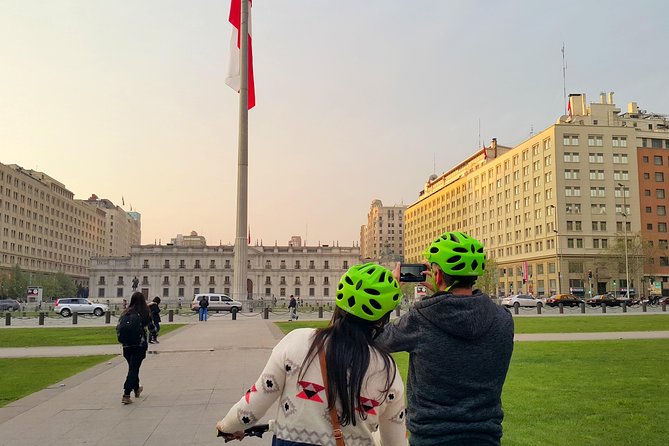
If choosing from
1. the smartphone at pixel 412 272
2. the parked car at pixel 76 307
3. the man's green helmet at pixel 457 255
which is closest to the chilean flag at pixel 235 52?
the parked car at pixel 76 307

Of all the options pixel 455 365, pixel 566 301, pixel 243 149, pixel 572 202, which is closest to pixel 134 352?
pixel 455 365

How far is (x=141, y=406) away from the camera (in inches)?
373

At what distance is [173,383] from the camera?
11.9 meters

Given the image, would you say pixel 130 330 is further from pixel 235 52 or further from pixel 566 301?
pixel 566 301

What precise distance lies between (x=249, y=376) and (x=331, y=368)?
34.6ft

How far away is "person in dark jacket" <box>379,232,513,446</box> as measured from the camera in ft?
9.60

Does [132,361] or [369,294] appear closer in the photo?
[369,294]

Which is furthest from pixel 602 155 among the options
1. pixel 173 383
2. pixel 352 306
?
pixel 352 306

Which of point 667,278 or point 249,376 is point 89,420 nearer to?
point 249,376

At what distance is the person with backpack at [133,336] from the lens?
31.3ft

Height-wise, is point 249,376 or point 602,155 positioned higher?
point 602,155

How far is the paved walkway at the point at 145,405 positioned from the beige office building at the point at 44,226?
96009 mm

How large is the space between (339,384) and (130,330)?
306 inches

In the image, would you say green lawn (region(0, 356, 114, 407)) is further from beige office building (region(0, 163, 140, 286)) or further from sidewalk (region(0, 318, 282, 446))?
beige office building (region(0, 163, 140, 286))
